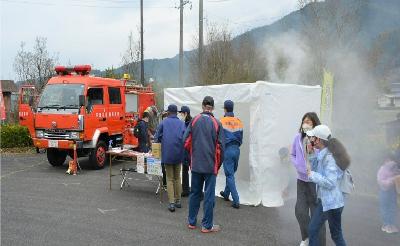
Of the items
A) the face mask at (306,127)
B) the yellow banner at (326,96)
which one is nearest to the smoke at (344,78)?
the yellow banner at (326,96)

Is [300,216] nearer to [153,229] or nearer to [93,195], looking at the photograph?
[153,229]

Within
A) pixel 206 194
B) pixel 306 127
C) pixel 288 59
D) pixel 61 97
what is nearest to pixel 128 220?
pixel 206 194

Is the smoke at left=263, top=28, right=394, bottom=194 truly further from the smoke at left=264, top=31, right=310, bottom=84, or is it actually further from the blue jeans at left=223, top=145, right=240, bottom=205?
the blue jeans at left=223, top=145, right=240, bottom=205

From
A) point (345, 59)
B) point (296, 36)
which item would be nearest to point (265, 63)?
point (296, 36)

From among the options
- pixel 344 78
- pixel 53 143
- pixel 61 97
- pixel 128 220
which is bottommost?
pixel 128 220

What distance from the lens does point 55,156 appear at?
12.0 metres

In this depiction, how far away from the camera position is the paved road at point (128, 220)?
5.59m

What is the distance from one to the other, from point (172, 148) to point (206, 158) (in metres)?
1.18

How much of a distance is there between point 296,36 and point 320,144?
12.1 meters

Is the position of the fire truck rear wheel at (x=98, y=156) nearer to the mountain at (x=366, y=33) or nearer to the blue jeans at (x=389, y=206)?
the blue jeans at (x=389, y=206)

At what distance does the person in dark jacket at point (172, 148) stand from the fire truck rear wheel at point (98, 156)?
181 inches

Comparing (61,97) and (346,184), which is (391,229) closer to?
(346,184)

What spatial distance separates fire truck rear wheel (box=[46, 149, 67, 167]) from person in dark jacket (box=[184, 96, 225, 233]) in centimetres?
717

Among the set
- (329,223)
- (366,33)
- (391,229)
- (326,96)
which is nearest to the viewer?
(329,223)
